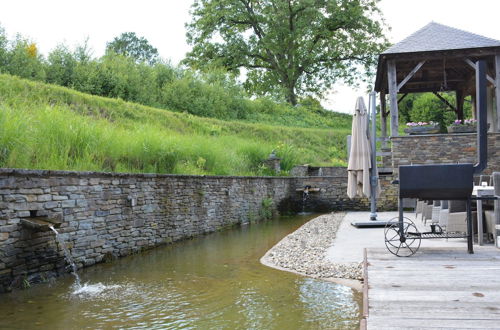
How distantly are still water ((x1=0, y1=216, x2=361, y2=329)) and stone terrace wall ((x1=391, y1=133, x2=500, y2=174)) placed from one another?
Result: 22.7 ft

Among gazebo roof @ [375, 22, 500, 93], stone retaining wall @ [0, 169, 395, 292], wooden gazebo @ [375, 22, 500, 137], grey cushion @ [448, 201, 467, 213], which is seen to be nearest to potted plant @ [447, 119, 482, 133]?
wooden gazebo @ [375, 22, 500, 137]

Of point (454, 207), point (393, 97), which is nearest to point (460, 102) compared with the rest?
point (393, 97)

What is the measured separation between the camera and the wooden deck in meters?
2.69

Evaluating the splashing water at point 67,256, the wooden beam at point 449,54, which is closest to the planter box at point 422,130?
the wooden beam at point 449,54

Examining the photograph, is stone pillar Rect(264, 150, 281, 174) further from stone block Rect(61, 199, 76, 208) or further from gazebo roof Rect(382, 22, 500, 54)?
stone block Rect(61, 199, 76, 208)

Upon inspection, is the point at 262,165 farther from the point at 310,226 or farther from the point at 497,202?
the point at 497,202

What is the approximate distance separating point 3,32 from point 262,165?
1086 cm

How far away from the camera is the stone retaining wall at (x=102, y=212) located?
5.16 meters

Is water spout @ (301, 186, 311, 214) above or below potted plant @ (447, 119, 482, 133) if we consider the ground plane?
below

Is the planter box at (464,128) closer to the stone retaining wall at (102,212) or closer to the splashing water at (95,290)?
the stone retaining wall at (102,212)

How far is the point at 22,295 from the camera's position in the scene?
16.0 feet

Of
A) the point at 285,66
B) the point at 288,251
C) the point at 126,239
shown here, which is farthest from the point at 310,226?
the point at 285,66

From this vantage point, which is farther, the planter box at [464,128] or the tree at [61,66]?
the tree at [61,66]

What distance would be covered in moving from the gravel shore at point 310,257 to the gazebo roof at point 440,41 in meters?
5.75
